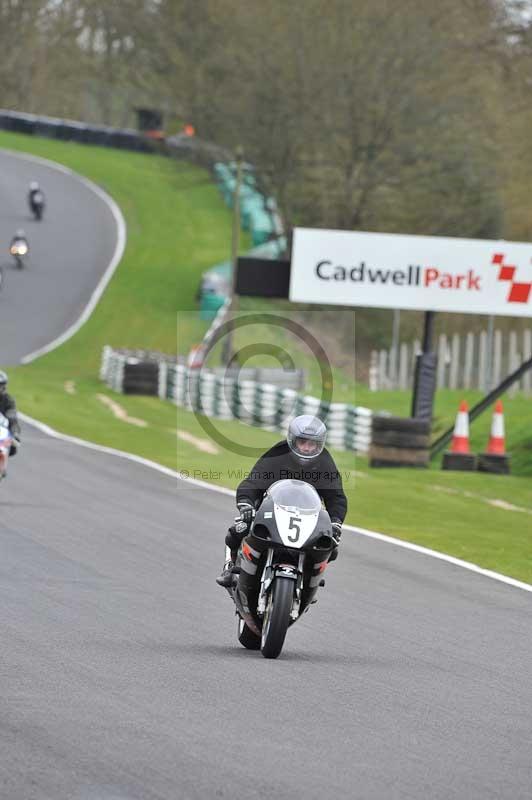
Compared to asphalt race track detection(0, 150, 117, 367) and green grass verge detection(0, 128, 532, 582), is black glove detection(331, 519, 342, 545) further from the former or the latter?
asphalt race track detection(0, 150, 117, 367)

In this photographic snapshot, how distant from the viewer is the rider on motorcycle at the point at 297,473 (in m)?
9.47

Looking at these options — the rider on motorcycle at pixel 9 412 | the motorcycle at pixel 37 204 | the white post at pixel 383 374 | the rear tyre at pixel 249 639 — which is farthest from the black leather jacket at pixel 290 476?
the motorcycle at pixel 37 204

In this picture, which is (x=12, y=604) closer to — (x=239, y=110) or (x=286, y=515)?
(x=286, y=515)

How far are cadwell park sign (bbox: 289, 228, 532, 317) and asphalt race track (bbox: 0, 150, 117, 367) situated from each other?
19.8 metres

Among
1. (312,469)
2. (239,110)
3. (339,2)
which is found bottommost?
(312,469)

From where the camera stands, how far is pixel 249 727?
22.7 feet

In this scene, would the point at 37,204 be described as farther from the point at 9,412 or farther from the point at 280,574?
the point at 280,574

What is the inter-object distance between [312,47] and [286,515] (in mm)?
46862

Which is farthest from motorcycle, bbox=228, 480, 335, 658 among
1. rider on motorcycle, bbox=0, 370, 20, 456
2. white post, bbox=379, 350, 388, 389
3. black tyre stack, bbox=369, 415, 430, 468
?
white post, bbox=379, 350, 388, 389

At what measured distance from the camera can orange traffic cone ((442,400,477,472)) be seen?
25250 millimetres

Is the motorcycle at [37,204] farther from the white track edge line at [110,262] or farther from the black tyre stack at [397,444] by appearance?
the black tyre stack at [397,444]

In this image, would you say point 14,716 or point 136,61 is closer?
point 14,716

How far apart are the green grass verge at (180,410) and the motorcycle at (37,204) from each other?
3.76 meters

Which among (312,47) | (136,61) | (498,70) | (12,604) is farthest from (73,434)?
(136,61)
